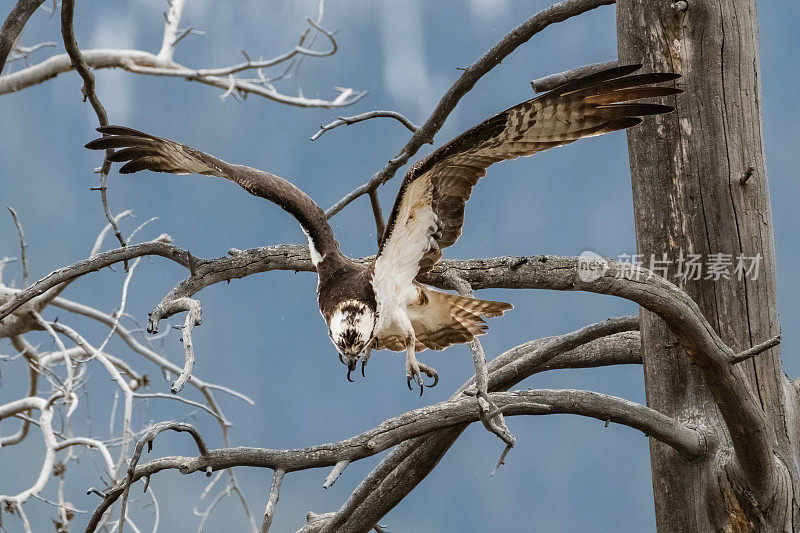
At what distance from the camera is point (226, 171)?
2.90m

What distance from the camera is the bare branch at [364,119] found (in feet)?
11.5

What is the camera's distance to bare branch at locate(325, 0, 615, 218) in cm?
348

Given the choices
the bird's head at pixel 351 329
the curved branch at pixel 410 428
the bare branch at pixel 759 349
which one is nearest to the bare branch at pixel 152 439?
the curved branch at pixel 410 428

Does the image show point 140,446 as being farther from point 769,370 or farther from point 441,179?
point 769,370

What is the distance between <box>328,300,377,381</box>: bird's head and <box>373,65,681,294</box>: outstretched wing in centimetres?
17

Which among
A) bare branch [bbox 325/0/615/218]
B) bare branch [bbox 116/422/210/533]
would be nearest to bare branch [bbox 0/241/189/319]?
bare branch [bbox 116/422/210/533]

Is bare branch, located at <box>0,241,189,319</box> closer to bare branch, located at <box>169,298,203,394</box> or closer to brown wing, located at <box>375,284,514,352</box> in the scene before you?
bare branch, located at <box>169,298,203,394</box>

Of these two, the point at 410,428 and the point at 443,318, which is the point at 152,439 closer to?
the point at 410,428

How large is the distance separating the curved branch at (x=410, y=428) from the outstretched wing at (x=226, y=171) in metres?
0.71

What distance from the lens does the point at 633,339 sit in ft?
12.3

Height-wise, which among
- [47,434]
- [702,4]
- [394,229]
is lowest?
[47,434]

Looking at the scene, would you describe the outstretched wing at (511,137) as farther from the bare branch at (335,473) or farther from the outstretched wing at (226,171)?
the bare branch at (335,473)

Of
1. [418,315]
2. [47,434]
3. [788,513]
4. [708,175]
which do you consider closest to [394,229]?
[418,315]

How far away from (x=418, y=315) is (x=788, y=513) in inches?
60.0
